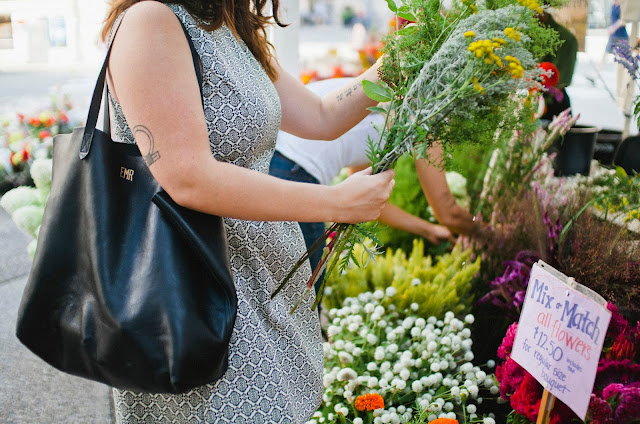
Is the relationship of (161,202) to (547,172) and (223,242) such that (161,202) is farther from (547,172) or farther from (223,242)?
(547,172)

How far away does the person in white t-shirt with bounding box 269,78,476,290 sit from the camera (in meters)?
2.11

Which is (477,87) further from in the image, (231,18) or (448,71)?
(231,18)

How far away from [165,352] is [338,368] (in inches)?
42.4

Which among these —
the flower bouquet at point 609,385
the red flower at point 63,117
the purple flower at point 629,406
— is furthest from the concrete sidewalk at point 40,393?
the red flower at point 63,117

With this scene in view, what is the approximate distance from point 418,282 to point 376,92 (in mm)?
1091

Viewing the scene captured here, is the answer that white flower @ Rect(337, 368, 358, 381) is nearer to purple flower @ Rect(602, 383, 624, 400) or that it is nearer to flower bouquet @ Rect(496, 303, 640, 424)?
flower bouquet @ Rect(496, 303, 640, 424)

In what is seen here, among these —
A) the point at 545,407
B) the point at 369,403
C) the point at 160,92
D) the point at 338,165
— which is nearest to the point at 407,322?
the point at 369,403

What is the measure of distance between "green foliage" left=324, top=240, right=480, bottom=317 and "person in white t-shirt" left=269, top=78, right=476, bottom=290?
0.52ft

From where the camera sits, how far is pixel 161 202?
1.01 metres

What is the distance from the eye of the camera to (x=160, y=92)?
96cm

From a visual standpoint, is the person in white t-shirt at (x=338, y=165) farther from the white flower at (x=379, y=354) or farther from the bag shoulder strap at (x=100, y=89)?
the bag shoulder strap at (x=100, y=89)

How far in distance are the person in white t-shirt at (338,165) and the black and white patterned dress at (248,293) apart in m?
0.69

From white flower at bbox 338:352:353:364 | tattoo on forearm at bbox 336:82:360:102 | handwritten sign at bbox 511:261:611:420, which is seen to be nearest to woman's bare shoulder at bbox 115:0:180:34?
tattoo on forearm at bbox 336:82:360:102

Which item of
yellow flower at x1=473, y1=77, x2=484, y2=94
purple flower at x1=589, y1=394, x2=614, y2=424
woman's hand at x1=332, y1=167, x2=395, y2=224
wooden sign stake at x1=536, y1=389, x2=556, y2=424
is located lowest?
wooden sign stake at x1=536, y1=389, x2=556, y2=424
